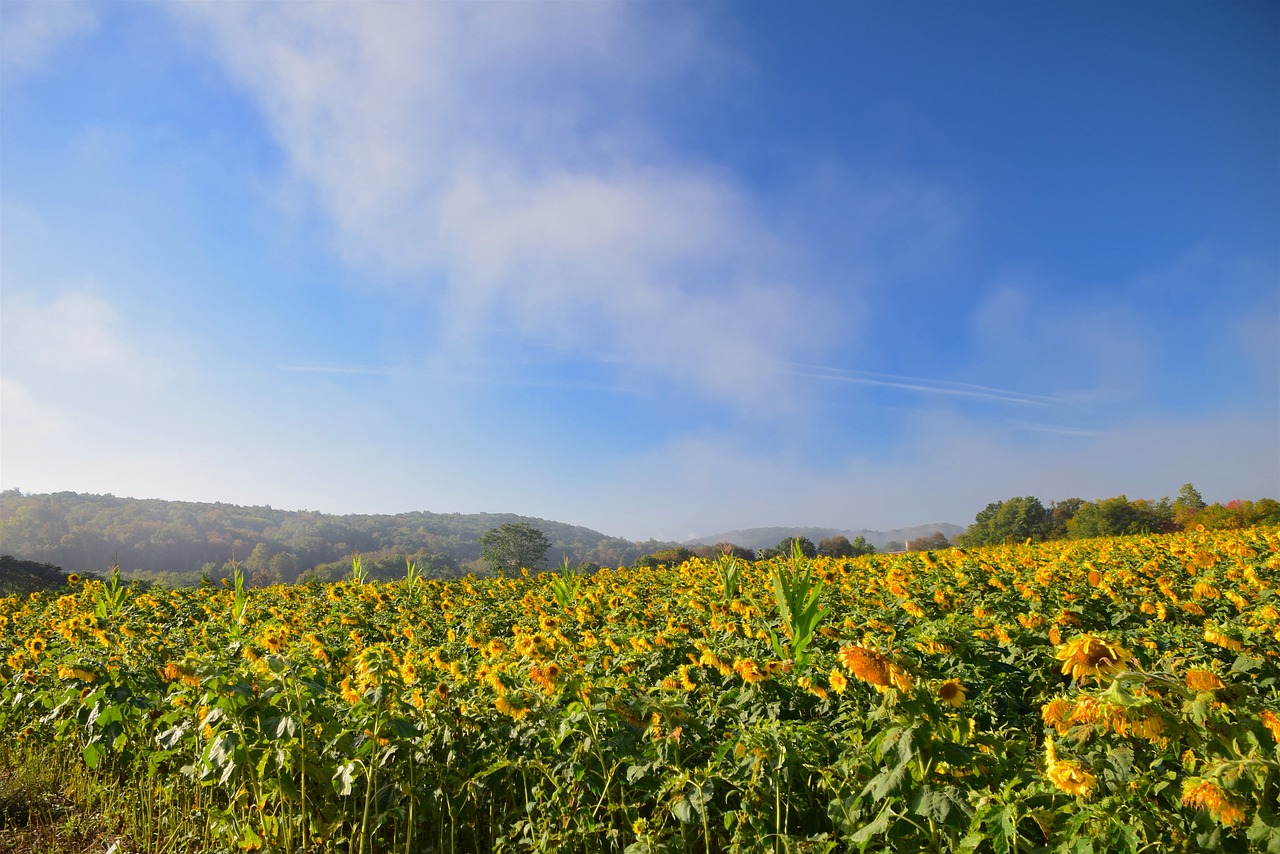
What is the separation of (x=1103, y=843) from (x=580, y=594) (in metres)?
6.37

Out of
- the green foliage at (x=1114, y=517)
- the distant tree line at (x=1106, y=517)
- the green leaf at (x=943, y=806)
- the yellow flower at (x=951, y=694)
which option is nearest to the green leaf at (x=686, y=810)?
the green leaf at (x=943, y=806)

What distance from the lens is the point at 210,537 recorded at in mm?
60531

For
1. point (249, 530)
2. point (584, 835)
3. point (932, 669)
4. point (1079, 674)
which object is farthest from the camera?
point (249, 530)

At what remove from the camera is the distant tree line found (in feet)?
72.6

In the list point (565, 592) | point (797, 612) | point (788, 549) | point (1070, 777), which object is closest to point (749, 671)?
point (797, 612)

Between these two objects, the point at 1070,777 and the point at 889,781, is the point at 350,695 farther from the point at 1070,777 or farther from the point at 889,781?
the point at 1070,777

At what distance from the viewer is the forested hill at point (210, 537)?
1957 inches

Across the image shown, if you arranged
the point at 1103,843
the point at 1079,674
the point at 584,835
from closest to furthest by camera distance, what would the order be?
the point at 1103,843, the point at 1079,674, the point at 584,835

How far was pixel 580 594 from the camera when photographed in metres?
7.61

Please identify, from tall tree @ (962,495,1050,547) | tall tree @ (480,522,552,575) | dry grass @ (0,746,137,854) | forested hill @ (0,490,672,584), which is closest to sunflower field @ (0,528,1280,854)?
dry grass @ (0,746,137,854)

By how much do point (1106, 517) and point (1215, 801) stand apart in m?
39.6

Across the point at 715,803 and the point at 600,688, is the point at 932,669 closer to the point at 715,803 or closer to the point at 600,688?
the point at 715,803

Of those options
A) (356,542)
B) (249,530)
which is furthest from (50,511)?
(356,542)

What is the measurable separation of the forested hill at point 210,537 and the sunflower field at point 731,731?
34964 mm
